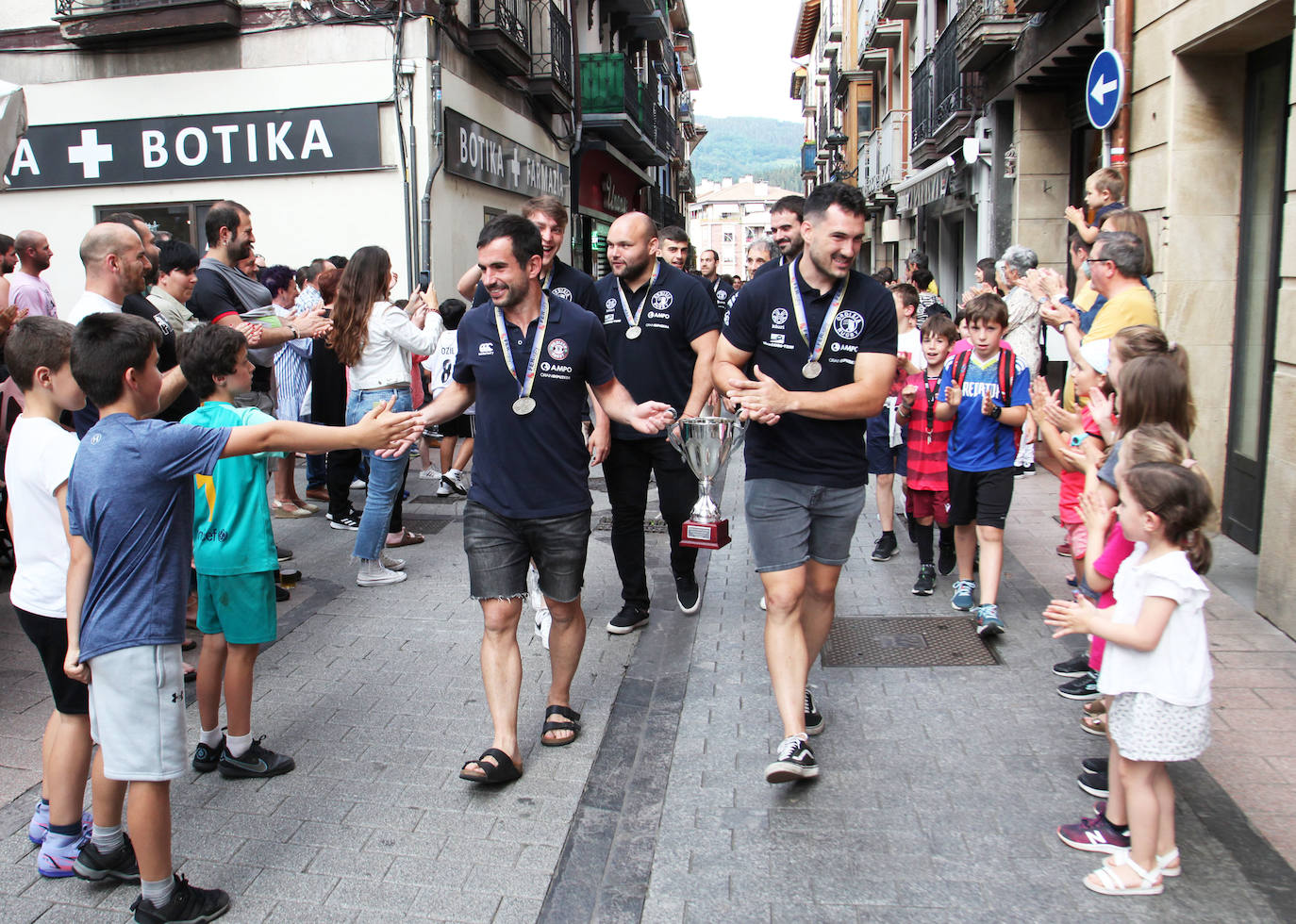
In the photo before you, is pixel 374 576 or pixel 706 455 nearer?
pixel 706 455

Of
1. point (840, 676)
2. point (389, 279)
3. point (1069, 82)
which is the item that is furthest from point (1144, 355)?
point (1069, 82)

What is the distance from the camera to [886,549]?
744cm

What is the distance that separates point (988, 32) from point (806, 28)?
179ft

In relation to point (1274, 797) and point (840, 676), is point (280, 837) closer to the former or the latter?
point (840, 676)

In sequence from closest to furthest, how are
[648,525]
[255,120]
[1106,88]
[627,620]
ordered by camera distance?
[627,620] → [1106,88] → [648,525] → [255,120]

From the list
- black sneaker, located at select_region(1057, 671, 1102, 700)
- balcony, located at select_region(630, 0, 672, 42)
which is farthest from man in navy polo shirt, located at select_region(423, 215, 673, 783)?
balcony, located at select_region(630, 0, 672, 42)

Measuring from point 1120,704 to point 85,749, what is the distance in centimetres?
329

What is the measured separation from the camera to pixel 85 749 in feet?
11.4

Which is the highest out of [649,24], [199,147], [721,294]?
[649,24]

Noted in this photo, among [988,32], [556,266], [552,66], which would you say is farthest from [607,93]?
[556,266]

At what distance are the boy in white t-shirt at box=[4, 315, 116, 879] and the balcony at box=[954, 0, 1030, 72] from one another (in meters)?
12.7

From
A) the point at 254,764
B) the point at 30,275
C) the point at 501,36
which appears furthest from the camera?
the point at 501,36

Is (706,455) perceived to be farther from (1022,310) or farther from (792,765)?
(1022,310)

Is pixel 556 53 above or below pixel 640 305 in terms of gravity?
above
